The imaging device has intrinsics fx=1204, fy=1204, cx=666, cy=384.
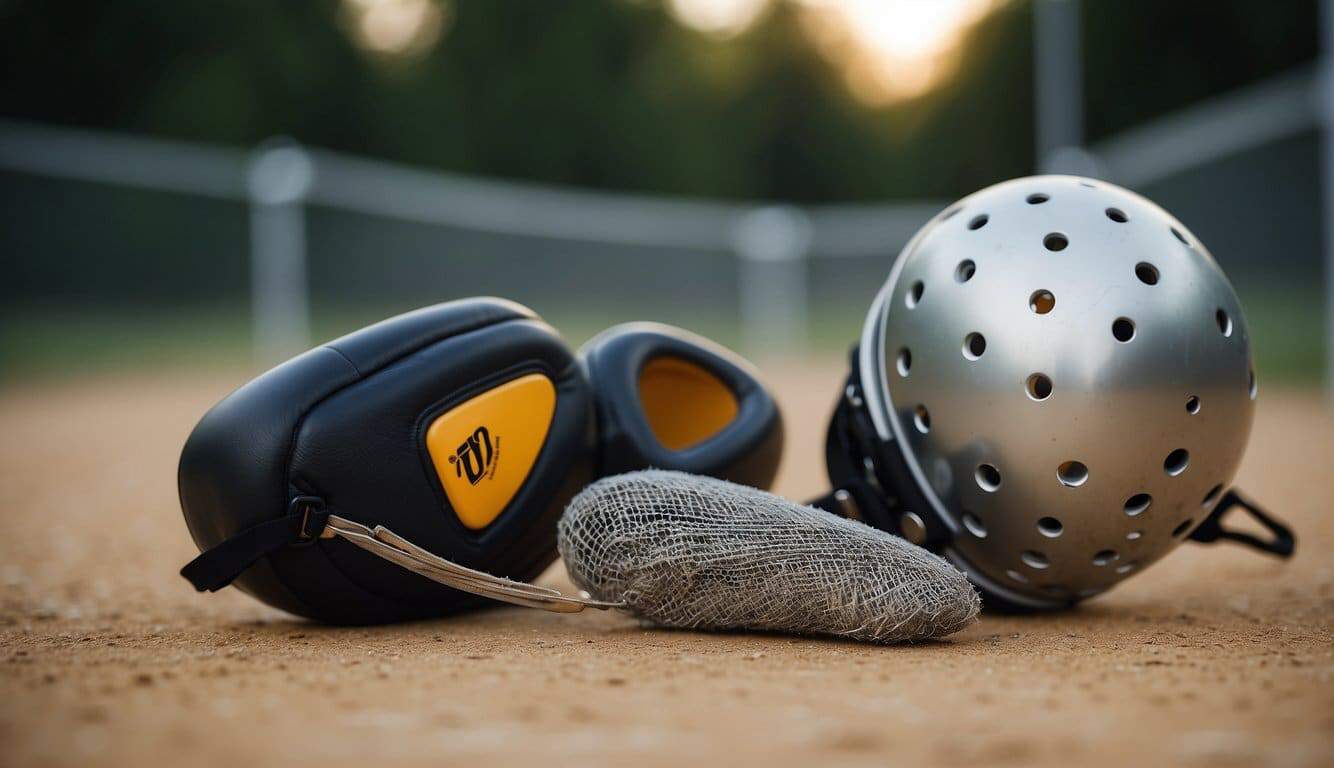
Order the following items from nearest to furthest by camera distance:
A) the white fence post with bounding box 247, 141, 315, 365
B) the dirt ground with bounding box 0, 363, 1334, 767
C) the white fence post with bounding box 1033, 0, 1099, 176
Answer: the dirt ground with bounding box 0, 363, 1334, 767
the white fence post with bounding box 247, 141, 315, 365
the white fence post with bounding box 1033, 0, 1099, 176

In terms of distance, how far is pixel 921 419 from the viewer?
102 inches

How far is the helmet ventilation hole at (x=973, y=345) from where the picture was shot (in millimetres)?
2479

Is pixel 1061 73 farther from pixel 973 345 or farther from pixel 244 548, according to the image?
pixel 244 548

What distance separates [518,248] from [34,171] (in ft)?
18.7

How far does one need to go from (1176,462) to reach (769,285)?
50.8ft

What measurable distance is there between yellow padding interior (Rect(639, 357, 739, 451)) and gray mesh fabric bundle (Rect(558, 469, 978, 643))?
30.9 inches

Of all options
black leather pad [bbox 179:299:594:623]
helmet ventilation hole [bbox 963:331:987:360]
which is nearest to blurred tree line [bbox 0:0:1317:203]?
black leather pad [bbox 179:299:594:623]

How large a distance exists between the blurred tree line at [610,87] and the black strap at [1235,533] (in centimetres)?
2517

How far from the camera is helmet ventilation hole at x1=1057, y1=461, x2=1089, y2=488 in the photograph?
240cm

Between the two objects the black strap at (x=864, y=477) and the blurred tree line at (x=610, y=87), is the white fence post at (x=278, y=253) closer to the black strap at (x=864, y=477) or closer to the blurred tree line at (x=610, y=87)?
the black strap at (x=864, y=477)

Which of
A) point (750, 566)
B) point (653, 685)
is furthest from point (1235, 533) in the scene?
point (653, 685)

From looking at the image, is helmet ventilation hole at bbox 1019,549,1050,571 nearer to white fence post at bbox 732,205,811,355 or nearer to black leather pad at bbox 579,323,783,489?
black leather pad at bbox 579,323,783,489

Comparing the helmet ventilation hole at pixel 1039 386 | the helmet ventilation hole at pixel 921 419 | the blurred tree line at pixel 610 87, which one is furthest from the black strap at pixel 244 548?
the blurred tree line at pixel 610 87

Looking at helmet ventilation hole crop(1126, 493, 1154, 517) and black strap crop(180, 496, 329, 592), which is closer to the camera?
black strap crop(180, 496, 329, 592)
